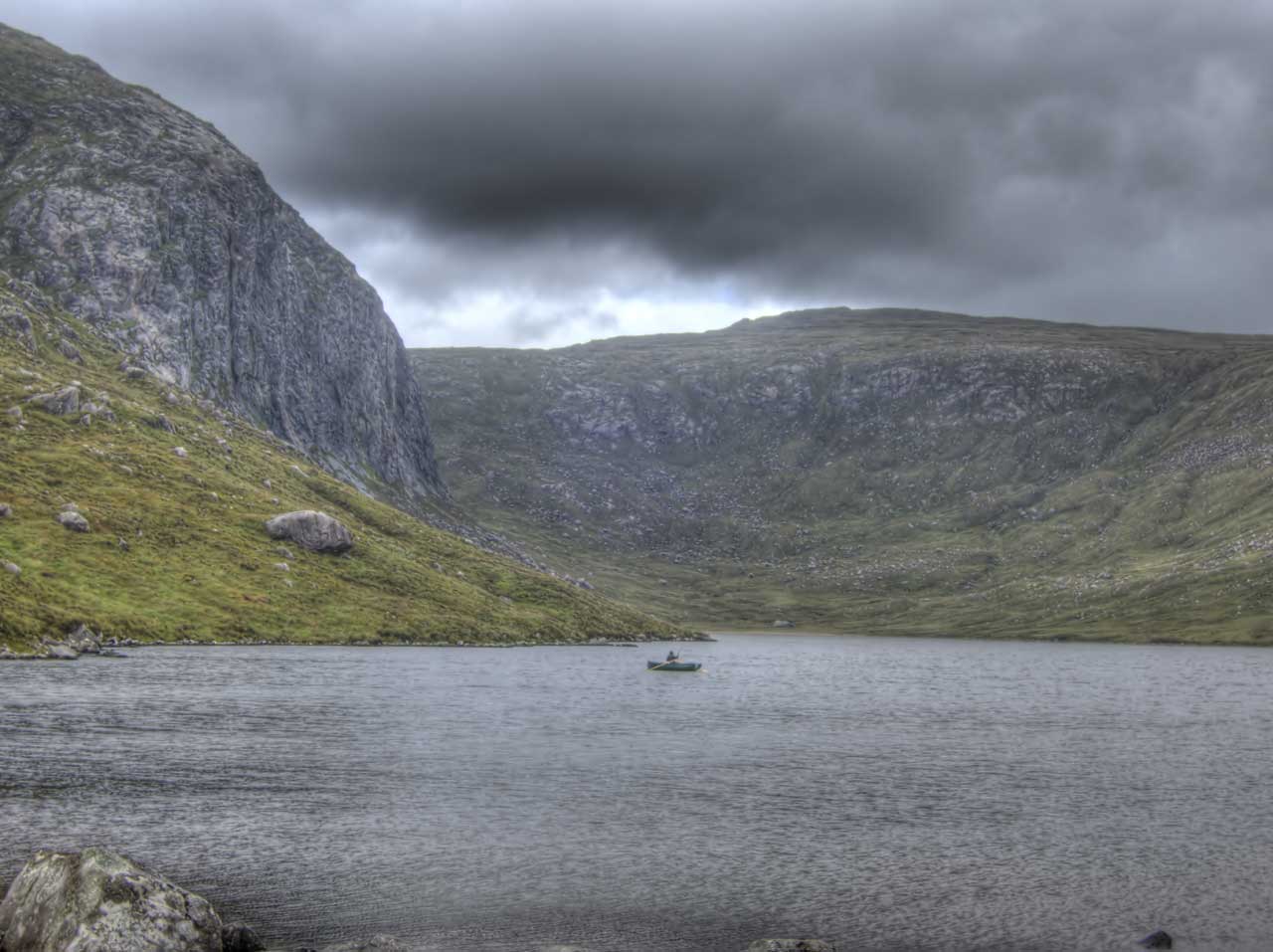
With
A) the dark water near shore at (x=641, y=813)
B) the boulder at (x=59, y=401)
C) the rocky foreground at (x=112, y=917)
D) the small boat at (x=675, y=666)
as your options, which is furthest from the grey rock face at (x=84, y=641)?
the rocky foreground at (x=112, y=917)

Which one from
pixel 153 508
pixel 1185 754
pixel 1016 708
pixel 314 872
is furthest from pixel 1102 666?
pixel 314 872

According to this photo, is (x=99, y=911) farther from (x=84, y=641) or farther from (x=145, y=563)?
(x=145, y=563)

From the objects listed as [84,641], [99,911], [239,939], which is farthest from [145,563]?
[99,911]

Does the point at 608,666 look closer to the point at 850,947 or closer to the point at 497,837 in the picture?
the point at 497,837

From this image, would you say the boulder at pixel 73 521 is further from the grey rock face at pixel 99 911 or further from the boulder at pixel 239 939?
the boulder at pixel 239 939

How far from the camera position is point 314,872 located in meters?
40.6

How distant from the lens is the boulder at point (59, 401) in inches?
7594

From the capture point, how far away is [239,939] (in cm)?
3081

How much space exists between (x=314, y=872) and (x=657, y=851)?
46.1 ft

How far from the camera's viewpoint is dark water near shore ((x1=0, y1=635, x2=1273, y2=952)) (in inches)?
1439


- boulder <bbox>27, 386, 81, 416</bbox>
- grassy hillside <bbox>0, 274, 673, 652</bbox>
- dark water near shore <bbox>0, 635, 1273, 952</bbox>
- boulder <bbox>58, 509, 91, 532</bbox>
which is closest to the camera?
dark water near shore <bbox>0, 635, 1273, 952</bbox>

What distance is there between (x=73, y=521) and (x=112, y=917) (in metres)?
144

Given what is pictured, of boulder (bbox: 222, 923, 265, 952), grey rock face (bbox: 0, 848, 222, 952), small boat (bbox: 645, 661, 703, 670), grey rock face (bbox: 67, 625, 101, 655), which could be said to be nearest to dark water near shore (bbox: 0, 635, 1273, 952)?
boulder (bbox: 222, 923, 265, 952)

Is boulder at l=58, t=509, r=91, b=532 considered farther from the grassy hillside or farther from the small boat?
the small boat
